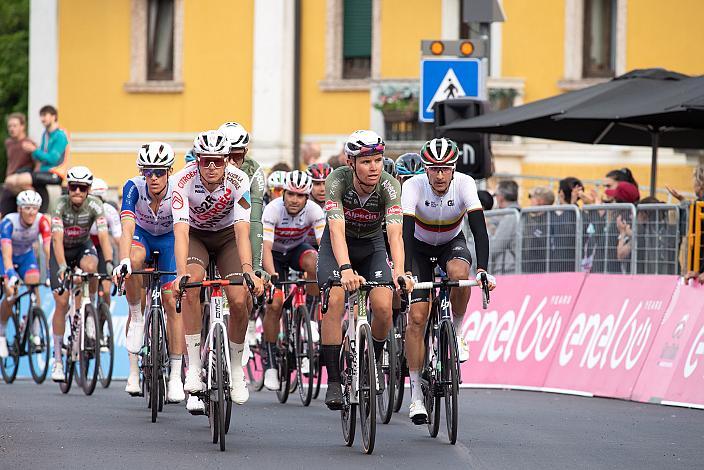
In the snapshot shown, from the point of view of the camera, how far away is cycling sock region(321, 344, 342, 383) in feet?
43.4

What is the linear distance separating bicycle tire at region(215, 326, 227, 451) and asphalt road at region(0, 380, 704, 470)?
169mm

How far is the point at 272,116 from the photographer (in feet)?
115

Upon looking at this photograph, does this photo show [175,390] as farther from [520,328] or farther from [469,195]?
[520,328]

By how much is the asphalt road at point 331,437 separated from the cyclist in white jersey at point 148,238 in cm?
55

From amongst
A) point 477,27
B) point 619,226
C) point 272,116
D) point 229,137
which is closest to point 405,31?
point 272,116

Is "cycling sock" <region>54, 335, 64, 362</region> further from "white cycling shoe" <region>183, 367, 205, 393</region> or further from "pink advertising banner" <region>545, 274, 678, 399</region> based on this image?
"white cycling shoe" <region>183, 367, 205, 393</region>

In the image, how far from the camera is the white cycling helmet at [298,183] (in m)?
16.7

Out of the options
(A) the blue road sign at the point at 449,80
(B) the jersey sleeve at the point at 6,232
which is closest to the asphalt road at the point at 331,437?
(B) the jersey sleeve at the point at 6,232

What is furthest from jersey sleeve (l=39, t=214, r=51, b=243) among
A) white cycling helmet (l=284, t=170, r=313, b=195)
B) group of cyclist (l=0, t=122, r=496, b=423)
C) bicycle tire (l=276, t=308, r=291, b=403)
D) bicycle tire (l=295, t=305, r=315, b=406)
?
group of cyclist (l=0, t=122, r=496, b=423)

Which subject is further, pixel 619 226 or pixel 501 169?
pixel 501 169

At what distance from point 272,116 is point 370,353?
2310 cm

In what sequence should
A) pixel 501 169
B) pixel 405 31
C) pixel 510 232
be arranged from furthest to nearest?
pixel 405 31 → pixel 501 169 → pixel 510 232

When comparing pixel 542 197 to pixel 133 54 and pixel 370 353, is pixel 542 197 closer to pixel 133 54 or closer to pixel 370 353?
pixel 370 353

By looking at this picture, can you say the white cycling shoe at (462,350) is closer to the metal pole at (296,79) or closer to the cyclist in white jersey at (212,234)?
the cyclist in white jersey at (212,234)
